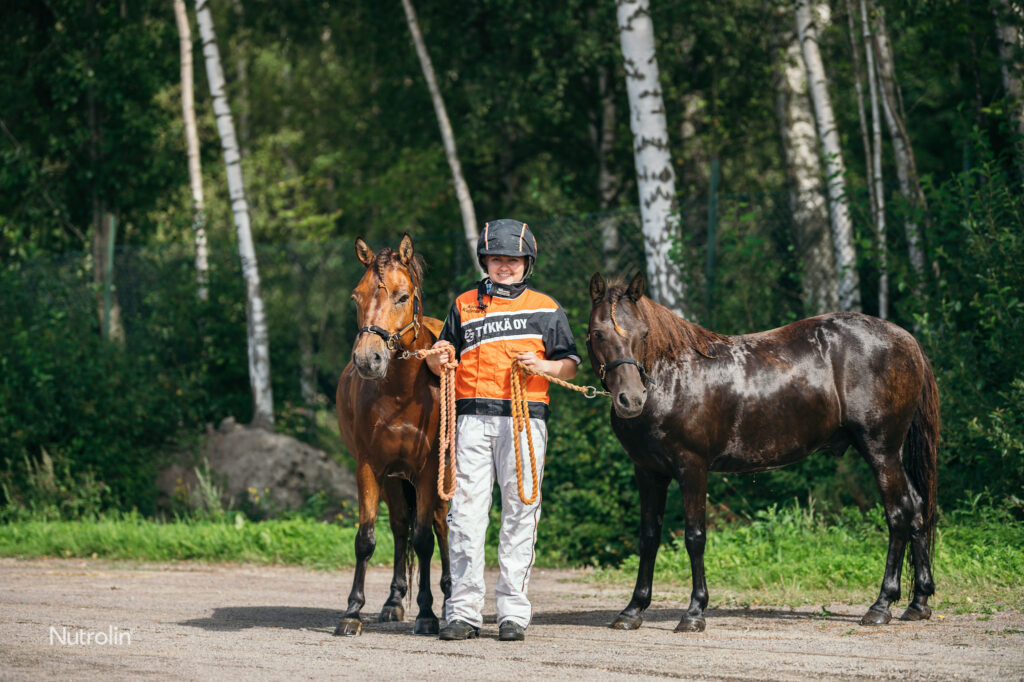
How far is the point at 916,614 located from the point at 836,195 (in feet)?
17.3

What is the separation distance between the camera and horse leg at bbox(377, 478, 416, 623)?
24.5 feet

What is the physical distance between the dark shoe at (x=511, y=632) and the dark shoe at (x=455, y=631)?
202 mm

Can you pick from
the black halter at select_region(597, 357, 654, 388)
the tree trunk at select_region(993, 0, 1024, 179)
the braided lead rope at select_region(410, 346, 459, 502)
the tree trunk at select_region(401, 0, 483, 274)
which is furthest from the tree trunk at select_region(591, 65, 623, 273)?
the braided lead rope at select_region(410, 346, 459, 502)

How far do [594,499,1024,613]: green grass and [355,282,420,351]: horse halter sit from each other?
10.3ft

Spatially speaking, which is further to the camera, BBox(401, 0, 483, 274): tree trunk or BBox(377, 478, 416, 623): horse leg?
BBox(401, 0, 483, 274): tree trunk

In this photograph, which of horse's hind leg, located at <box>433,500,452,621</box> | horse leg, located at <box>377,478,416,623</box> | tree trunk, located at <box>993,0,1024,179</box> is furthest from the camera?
tree trunk, located at <box>993,0,1024,179</box>

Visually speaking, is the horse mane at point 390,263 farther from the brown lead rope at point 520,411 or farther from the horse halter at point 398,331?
the brown lead rope at point 520,411

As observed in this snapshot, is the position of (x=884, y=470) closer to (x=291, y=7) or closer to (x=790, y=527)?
(x=790, y=527)

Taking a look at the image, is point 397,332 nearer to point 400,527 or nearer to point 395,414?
point 395,414

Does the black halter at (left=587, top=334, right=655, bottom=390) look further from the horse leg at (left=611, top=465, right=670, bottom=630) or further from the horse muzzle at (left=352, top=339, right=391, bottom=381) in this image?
the horse muzzle at (left=352, top=339, right=391, bottom=381)

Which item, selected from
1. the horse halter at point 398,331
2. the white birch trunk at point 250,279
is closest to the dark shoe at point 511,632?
the horse halter at point 398,331

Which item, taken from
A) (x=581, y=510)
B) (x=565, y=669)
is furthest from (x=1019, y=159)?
(x=565, y=669)

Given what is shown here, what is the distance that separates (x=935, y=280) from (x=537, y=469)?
5.29 meters

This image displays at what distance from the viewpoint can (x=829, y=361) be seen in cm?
710
